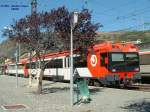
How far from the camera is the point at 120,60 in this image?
32875 millimetres

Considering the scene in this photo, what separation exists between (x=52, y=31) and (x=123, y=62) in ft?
28.2

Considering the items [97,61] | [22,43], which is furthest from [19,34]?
[97,61]

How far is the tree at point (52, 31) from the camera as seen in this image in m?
25.9

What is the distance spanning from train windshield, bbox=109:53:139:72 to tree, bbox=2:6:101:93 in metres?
5.60

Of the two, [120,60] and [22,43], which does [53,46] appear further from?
[120,60]

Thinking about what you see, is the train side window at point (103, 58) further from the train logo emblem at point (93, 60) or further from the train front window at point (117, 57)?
the train logo emblem at point (93, 60)

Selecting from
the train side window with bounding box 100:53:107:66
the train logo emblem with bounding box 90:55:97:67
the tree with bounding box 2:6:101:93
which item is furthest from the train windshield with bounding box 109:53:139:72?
the tree with bounding box 2:6:101:93

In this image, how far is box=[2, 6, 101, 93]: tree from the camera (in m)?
25.9

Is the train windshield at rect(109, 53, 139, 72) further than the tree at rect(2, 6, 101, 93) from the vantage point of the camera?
Yes

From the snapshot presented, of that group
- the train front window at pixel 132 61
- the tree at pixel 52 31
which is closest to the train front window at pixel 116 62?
the train front window at pixel 132 61

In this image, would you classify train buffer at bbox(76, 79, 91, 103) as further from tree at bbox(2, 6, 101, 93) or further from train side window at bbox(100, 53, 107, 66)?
train side window at bbox(100, 53, 107, 66)

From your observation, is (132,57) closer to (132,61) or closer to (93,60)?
(132,61)

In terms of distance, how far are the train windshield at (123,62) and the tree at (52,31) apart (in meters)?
5.60

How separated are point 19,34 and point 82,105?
30.1ft
